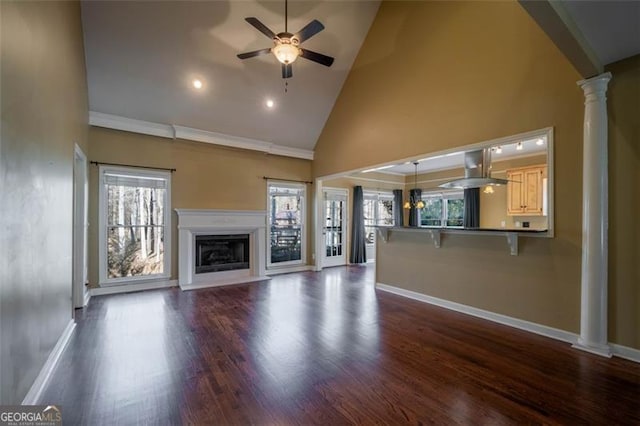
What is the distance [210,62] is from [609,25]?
483cm

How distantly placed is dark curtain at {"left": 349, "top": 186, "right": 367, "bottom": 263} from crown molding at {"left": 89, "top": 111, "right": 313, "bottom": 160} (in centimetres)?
223

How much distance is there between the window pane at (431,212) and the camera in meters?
8.90

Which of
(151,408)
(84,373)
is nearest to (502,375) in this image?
(151,408)

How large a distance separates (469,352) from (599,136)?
8.04 feet

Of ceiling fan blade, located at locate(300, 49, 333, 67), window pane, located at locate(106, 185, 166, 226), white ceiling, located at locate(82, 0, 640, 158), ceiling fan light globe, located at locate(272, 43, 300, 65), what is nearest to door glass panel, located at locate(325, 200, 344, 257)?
white ceiling, located at locate(82, 0, 640, 158)

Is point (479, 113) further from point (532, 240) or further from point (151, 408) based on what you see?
point (151, 408)

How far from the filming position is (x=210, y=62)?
15.2 ft

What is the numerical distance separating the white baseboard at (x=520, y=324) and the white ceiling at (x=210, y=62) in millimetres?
4289

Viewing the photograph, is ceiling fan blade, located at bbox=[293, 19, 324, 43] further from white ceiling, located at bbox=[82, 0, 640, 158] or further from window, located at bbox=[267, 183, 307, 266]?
window, located at bbox=[267, 183, 307, 266]

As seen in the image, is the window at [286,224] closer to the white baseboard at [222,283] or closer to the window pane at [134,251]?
the white baseboard at [222,283]

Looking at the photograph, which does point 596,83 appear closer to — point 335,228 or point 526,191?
point 526,191

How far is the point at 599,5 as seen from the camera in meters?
1.98

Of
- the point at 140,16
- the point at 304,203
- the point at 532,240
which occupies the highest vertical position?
the point at 140,16

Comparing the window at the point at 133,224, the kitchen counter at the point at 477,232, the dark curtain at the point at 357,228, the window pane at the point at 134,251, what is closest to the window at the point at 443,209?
the dark curtain at the point at 357,228
